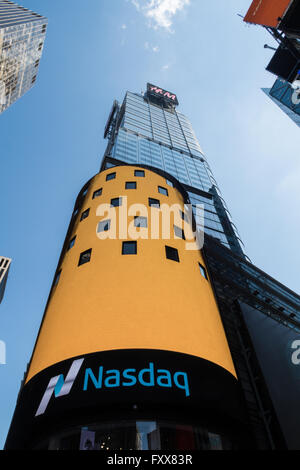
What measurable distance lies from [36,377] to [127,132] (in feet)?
224

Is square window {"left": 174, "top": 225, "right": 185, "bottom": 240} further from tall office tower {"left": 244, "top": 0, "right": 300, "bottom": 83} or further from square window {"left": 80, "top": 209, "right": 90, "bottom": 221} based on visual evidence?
tall office tower {"left": 244, "top": 0, "right": 300, "bottom": 83}

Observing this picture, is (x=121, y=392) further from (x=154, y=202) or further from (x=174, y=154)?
(x=174, y=154)

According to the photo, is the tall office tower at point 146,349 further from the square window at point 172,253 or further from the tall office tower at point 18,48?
the tall office tower at point 18,48

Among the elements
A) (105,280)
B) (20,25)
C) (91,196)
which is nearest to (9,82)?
(20,25)

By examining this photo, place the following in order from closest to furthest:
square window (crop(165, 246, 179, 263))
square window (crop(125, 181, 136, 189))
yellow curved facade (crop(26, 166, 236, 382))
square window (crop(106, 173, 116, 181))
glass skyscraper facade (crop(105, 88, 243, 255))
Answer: yellow curved facade (crop(26, 166, 236, 382)) < square window (crop(165, 246, 179, 263)) < square window (crop(125, 181, 136, 189)) < square window (crop(106, 173, 116, 181)) < glass skyscraper facade (crop(105, 88, 243, 255))

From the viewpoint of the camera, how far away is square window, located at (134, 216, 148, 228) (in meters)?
15.8

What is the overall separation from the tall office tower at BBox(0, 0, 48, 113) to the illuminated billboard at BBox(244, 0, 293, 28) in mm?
95996

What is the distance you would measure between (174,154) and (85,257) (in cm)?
6325

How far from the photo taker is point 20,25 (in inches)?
4382

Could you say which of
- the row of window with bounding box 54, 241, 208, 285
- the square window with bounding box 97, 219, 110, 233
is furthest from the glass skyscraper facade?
the row of window with bounding box 54, 241, 208, 285

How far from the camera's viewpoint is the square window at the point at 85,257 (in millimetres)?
14429

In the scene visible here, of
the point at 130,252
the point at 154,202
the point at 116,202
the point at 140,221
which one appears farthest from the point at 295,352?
the point at 116,202

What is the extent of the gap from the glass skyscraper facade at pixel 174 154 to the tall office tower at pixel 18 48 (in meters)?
46.6

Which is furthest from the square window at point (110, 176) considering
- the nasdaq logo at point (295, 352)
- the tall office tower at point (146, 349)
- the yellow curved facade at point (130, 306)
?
the nasdaq logo at point (295, 352)
